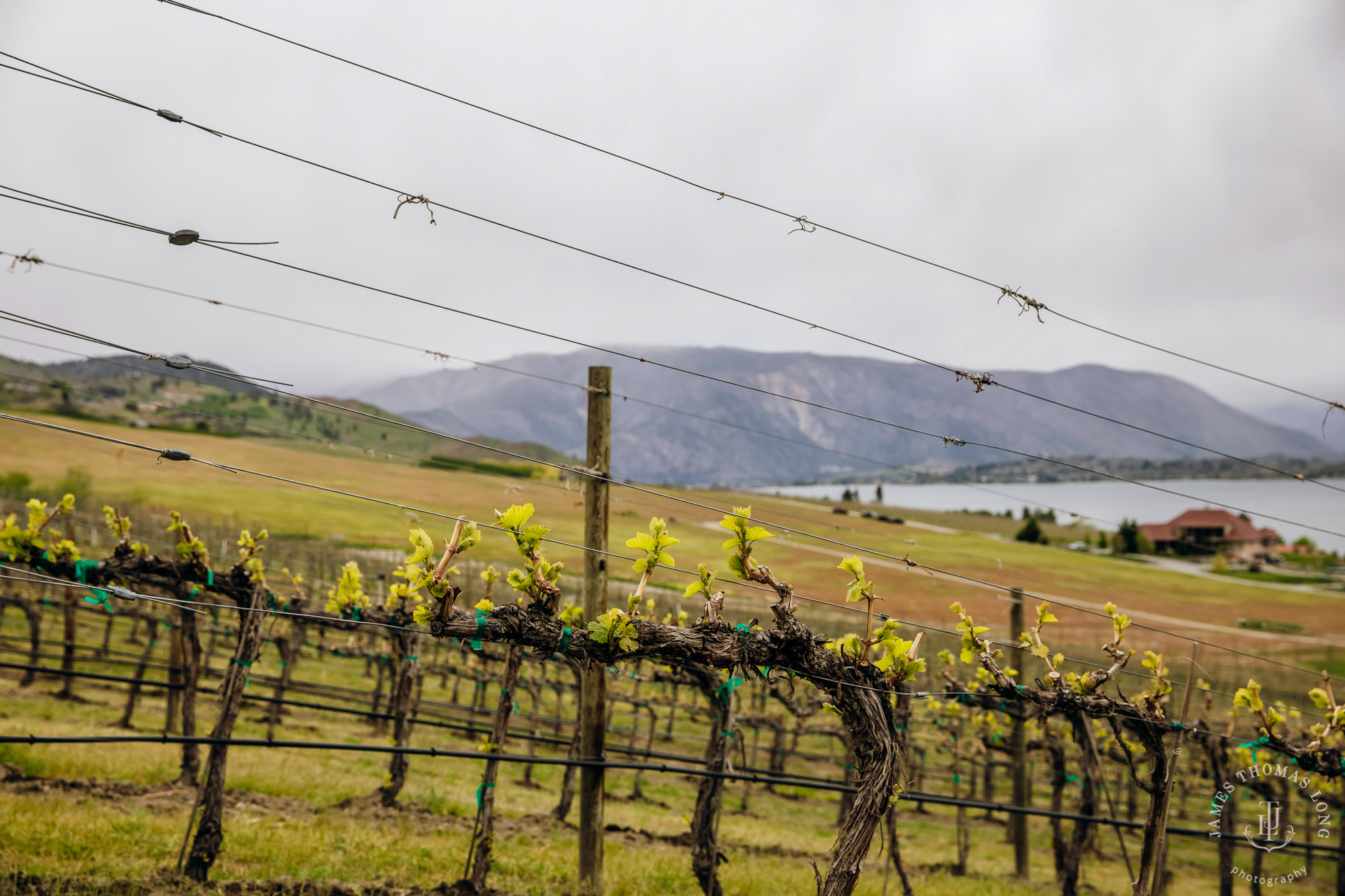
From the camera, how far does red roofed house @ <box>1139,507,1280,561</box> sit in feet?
234

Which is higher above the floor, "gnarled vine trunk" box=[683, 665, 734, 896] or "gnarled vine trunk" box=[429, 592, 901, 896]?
"gnarled vine trunk" box=[429, 592, 901, 896]

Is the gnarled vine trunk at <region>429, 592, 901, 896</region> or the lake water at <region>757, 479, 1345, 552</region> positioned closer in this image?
the gnarled vine trunk at <region>429, 592, 901, 896</region>

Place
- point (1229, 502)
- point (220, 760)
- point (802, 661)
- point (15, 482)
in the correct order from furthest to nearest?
point (1229, 502) < point (15, 482) < point (220, 760) < point (802, 661)

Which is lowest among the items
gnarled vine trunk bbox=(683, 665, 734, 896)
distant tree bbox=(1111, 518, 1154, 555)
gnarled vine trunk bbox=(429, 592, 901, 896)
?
distant tree bbox=(1111, 518, 1154, 555)

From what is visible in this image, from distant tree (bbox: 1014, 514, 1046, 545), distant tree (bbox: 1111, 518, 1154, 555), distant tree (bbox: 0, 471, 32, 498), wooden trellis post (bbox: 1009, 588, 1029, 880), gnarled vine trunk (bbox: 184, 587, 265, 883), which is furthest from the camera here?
distant tree (bbox: 1111, 518, 1154, 555)

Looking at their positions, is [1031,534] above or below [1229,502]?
below

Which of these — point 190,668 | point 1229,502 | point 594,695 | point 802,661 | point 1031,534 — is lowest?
point 1031,534

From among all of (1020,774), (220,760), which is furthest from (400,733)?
(1020,774)

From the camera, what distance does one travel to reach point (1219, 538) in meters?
73.9

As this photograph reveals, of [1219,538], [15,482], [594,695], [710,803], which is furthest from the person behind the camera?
[1219,538]

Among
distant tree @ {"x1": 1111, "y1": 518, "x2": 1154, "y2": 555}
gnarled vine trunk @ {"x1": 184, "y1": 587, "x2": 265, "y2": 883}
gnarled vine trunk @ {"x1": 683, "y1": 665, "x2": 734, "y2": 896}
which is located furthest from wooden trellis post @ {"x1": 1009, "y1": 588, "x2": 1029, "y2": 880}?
distant tree @ {"x1": 1111, "y1": 518, "x2": 1154, "y2": 555}

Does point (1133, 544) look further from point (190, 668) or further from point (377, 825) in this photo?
point (190, 668)

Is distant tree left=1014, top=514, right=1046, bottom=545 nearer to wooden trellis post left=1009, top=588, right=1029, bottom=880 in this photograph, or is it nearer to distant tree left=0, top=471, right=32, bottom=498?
wooden trellis post left=1009, top=588, right=1029, bottom=880

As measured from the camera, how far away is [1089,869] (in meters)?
14.5
